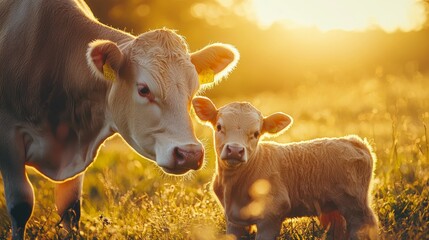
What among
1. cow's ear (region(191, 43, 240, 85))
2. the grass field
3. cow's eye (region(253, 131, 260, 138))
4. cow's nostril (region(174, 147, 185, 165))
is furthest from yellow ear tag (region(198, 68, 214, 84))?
cow's nostril (region(174, 147, 185, 165))

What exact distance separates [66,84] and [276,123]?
170cm

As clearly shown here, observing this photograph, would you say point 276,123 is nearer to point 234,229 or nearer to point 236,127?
point 236,127

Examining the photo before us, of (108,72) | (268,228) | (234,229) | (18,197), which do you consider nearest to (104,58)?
(108,72)

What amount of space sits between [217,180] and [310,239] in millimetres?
979

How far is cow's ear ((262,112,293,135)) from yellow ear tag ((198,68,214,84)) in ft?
1.80

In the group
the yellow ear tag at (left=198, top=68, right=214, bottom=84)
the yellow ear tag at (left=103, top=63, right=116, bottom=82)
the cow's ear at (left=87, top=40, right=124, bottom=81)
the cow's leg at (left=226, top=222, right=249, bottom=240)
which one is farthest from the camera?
the yellow ear tag at (left=198, top=68, right=214, bottom=84)

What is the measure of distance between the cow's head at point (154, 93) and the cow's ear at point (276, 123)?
0.71 m

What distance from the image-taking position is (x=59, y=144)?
6.01 metres

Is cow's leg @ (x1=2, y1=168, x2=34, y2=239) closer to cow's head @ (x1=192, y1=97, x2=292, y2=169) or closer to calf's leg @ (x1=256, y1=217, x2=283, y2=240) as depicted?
cow's head @ (x1=192, y1=97, x2=292, y2=169)

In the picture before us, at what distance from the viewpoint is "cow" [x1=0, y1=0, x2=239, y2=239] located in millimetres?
5293

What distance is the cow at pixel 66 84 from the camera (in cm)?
529

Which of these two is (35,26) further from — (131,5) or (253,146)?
(131,5)

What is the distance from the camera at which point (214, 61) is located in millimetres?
5836

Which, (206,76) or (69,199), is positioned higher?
(206,76)
